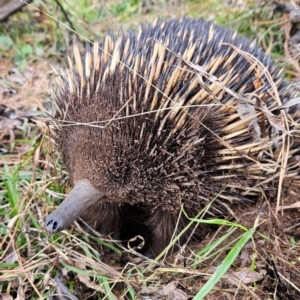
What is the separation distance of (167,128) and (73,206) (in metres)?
0.41

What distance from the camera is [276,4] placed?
3.19 metres

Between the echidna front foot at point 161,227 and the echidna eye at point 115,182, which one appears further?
the echidna front foot at point 161,227

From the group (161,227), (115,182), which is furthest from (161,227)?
(115,182)

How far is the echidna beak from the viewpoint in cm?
156

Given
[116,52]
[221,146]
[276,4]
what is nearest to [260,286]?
[221,146]

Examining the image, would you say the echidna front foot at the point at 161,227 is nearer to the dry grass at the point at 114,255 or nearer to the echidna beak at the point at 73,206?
the dry grass at the point at 114,255

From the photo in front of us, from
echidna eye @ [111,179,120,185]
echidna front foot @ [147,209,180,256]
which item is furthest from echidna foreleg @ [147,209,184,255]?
echidna eye @ [111,179,120,185]

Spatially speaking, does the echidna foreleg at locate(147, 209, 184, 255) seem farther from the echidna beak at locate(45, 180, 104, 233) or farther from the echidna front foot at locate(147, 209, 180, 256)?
the echidna beak at locate(45, 180, 104, 233)

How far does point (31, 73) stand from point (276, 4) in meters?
1.60

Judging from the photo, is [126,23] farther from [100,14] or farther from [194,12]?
[194,12]

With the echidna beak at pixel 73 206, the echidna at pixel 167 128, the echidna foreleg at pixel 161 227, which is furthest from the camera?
the echidna foreleg at pixel 161 227

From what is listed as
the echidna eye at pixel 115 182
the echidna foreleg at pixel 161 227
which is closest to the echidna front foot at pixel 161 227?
the echidna foreleg at pixel 161 227

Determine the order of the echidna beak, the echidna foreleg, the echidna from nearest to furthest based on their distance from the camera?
the echidna beak, the echidna, the echidna foreleg

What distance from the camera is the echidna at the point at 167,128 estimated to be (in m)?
1.71
